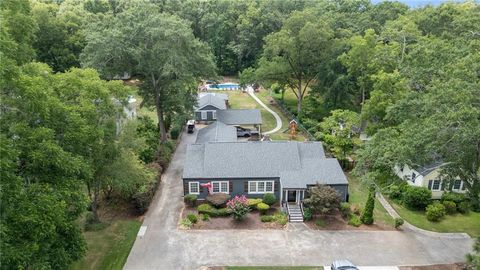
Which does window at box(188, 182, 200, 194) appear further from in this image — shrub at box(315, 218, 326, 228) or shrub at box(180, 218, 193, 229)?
shrub at box(315, 218, 326, 228)

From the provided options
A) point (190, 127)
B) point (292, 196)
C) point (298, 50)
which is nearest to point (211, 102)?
point (190, 127)

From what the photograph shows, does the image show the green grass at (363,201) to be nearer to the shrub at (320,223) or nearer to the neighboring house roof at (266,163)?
the neighboring house roof at (266,163)

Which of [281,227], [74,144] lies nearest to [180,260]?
[281,227]

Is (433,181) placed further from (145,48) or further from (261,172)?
(145,48)

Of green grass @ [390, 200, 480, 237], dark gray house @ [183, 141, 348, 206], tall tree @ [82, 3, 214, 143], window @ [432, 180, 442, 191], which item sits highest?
tall tree @ [82, 3, 214, 143]

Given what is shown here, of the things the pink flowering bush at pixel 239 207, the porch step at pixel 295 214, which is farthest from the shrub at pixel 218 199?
the porch step at pixel 295 214

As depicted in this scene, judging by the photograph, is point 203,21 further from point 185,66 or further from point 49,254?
point 49,254

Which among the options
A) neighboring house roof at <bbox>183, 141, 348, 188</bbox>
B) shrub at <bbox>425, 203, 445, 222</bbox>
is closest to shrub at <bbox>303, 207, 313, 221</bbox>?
neighboring house roof at <bbox>183, 141, 348, 188</bbox>
